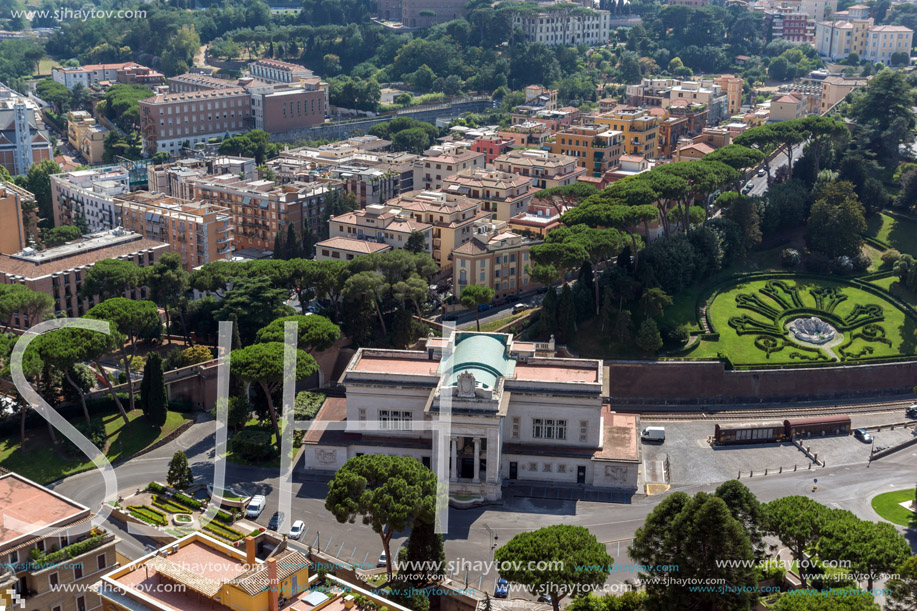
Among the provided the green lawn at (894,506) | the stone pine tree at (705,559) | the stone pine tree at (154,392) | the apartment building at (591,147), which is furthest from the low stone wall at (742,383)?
the apartment building at (591,147)

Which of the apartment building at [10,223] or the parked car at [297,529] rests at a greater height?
the apartment building at [10,223]

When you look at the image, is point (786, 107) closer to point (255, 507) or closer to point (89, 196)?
point (89, 196)

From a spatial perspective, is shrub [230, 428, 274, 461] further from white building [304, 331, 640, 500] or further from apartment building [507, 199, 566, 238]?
apartment building [507, 199, 566, 238]

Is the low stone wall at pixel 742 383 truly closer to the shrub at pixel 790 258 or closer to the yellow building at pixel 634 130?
the shrub at pixel 790 258

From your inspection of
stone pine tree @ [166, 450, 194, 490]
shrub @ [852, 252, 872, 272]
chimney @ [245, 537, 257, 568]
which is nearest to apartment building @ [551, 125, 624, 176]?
shrub @ [852, 252, 872, 272]

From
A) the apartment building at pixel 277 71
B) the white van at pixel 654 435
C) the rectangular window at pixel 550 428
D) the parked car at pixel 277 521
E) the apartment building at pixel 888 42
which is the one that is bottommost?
the white van at pixel 654 435

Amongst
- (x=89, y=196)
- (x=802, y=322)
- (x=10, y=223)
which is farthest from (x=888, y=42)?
(x=10, y=223)

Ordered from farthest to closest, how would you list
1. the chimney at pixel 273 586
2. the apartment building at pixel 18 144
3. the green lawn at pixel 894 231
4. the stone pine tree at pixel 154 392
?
the apartment building at pixel 18 144 < the green lawn at pixel 894 231 < the stone pine tree at pixel 154 392 < the chimney at pixel 273 586
